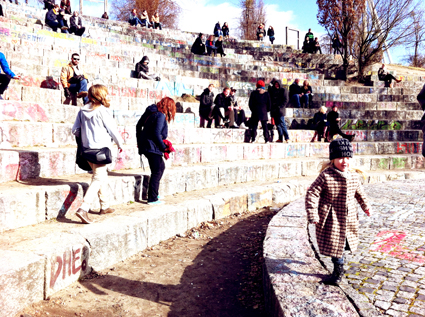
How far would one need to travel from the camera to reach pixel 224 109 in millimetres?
12648

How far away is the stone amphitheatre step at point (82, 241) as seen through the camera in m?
3.15

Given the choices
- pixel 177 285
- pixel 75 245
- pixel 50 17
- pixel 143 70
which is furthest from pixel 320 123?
pixel 50 17

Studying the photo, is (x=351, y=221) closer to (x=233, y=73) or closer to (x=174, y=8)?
(x=233, y=73)

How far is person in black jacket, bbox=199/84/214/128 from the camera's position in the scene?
11767 mm

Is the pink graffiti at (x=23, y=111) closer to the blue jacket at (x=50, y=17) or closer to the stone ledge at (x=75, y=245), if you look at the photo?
the stone ledge at (x=75, y=245)

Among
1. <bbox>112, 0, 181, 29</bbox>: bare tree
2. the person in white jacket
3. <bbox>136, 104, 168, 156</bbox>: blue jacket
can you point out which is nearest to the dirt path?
the person in white jacket

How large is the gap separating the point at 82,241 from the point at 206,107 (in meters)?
8.33

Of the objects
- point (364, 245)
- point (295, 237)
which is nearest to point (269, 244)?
point (295, 237)

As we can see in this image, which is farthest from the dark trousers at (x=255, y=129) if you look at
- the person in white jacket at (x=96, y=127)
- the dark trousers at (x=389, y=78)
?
the dark trousers at (x=389, y=78)

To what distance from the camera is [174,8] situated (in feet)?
143

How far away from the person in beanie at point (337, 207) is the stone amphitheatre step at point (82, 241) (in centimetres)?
71

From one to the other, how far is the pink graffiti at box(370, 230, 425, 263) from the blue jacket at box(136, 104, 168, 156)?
3273mm

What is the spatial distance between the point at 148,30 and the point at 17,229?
20.2m

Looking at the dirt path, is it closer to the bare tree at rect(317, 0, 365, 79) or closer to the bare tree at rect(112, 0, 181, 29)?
the bare tree at rect(317, 0, 365, 79)
